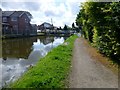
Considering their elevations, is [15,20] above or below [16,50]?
above

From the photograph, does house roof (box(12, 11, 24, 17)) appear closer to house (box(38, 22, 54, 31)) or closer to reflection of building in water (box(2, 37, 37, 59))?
reflection of building in water (box(2, 37, 37, 59))

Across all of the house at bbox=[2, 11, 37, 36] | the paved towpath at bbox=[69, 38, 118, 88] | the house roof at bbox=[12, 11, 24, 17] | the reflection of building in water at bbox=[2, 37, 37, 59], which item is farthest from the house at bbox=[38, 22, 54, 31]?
the paved towpath at bbox=[69, 38, 118, 88]

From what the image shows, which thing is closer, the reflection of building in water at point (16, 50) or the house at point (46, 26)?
the reflection of building in water at point (16, 50)

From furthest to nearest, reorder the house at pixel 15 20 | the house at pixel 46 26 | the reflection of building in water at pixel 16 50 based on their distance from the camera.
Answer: the house at pixel 46 26 → the house at pixel 15 20 → the reflection of building in water at pixel 16 50

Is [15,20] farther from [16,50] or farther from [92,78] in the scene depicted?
[92,78]

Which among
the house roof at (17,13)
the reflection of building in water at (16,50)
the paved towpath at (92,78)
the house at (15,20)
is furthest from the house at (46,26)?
the paved towpath at (92,78)

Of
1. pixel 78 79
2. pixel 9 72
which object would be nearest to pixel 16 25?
pixel 9 72

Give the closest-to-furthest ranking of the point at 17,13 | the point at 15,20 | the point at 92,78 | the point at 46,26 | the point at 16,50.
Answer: the point at 92,78 → the point at 16,50 → the point at 15,20 → the point at 17,13 → the point at 46,26

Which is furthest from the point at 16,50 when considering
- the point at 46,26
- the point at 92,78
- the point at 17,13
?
the point at 46,26

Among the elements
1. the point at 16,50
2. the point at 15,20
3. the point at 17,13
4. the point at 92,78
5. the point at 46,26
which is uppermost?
the point at 17,13

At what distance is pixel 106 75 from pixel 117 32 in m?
2.67

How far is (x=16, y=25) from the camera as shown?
72.6 metres

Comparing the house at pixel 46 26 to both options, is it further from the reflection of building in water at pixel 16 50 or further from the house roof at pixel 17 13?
the reflection of building in water at pixel 16 50

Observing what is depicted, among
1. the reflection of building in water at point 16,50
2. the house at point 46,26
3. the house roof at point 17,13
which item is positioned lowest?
the reflection of building in water at point 16,50
